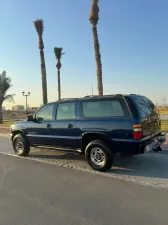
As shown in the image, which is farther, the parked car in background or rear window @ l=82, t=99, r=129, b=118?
rear window @ l=82, t=99, r=129, b=118

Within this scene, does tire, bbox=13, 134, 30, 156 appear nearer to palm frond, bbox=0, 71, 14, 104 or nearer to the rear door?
the rear door

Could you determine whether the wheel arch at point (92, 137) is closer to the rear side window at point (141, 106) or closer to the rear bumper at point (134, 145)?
the rear bumper at point (134, 145)

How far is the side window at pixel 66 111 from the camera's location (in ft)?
24.7

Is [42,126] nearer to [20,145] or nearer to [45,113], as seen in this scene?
[45,113]

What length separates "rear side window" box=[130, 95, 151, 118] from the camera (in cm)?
648

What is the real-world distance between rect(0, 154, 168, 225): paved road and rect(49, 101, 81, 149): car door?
3.12 feet

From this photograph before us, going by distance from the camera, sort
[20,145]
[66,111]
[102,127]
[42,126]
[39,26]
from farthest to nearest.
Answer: [39,26]
[20,145]
[42,126]
[66,111]
[102,127]

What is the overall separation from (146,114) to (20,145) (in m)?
4.67

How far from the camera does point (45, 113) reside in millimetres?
8328

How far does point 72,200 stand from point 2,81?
30.0 meters

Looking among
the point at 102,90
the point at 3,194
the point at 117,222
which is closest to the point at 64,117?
the point at 3,194

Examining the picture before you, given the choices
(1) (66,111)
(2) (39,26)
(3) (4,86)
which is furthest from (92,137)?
(3) (4,86)

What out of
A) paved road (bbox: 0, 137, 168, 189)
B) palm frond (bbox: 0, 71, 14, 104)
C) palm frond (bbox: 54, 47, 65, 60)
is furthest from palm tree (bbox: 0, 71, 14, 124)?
paved road (bbox: 0, 137, 168, 189)

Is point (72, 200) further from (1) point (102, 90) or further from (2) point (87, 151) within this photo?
(1) point (102, 90)
